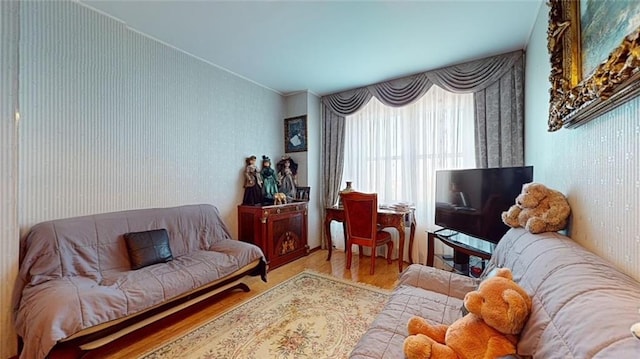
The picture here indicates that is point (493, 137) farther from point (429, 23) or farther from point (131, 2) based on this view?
point (131, 2)

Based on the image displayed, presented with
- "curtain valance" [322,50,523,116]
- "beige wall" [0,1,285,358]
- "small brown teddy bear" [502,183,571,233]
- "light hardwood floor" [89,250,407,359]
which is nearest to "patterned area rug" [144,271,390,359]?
"light hardwood floor" [89,250,407,359]

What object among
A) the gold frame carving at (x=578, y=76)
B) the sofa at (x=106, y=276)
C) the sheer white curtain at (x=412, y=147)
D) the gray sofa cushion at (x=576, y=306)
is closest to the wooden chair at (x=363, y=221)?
the sheer white curtain at (x=412, y=147)

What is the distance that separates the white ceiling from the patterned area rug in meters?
2.47

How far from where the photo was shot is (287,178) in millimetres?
3992

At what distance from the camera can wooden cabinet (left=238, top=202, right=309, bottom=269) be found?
3.20 metres

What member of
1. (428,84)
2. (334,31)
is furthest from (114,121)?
(428,84)

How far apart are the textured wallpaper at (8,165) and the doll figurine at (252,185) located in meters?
2.09

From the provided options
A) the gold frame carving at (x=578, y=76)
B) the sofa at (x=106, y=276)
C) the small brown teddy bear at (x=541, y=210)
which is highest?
the gold frame carving at (x=578, y=76)

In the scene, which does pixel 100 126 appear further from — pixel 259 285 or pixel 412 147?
pixel 412 147

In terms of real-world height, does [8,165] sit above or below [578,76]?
below

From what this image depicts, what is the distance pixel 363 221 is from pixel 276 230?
1.12m

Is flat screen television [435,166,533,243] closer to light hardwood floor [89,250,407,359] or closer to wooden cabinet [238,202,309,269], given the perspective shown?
light hardwood floor [89,250,407,359]

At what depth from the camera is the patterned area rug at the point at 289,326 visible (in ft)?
5.59

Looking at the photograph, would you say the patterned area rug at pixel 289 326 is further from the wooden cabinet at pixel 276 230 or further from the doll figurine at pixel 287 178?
the doll figurine at pixel 287 178
